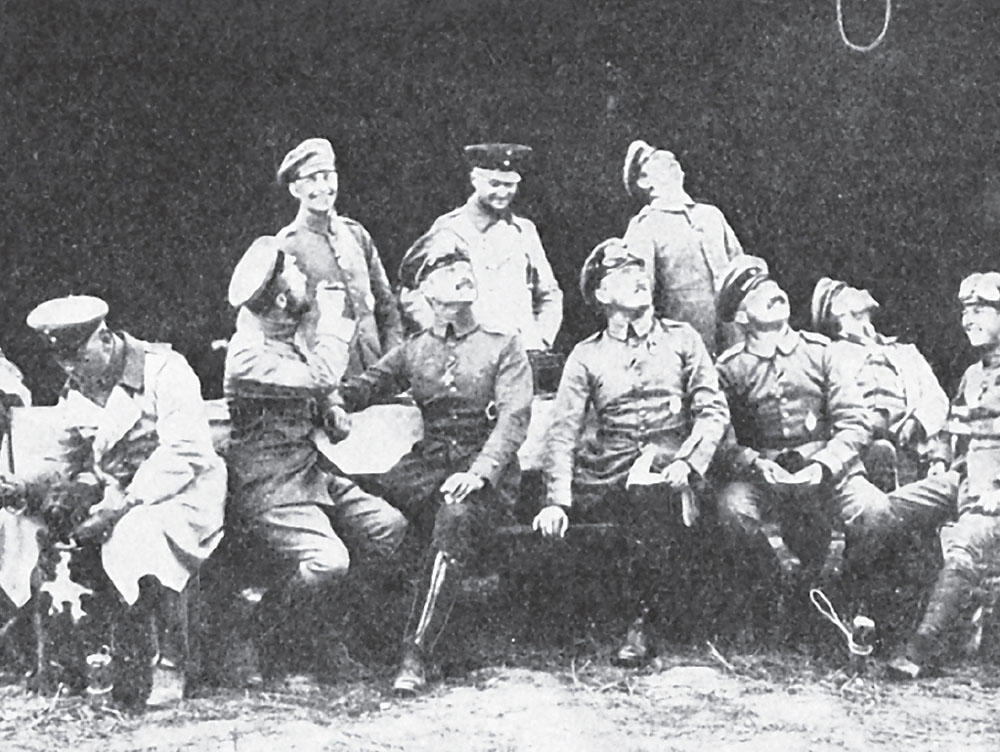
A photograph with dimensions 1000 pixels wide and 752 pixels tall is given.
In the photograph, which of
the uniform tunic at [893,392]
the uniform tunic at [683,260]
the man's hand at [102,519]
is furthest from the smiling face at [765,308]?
the man's hand at [102,519]

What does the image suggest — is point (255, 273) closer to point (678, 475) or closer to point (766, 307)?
point (678, 475)

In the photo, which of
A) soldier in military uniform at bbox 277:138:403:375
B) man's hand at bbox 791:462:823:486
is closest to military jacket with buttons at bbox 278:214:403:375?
soldier in military uniform at bbox 277:138:403:375

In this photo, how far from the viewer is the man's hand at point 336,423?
515cm

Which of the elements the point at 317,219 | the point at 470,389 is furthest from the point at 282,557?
the point at 317,219

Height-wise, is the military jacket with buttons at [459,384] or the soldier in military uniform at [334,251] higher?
the soldier in military uniform at [334,251]

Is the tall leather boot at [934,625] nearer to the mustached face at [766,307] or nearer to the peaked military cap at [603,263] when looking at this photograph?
the mustached face at [766,307]

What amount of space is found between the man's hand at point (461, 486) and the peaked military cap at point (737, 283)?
1061 millimetres

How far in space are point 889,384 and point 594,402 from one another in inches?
37.7

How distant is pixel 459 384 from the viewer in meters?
5.25

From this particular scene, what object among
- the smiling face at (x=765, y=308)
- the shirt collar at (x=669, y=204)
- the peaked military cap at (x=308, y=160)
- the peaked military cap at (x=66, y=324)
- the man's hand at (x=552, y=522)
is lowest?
the man's hand at (x=552, y=522)

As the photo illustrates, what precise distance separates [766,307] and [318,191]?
1.49 m

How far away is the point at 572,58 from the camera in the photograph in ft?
19.7

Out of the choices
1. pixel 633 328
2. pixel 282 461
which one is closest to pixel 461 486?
pixel 282 461

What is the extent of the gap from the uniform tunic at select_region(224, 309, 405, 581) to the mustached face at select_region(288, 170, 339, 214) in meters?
0.66
